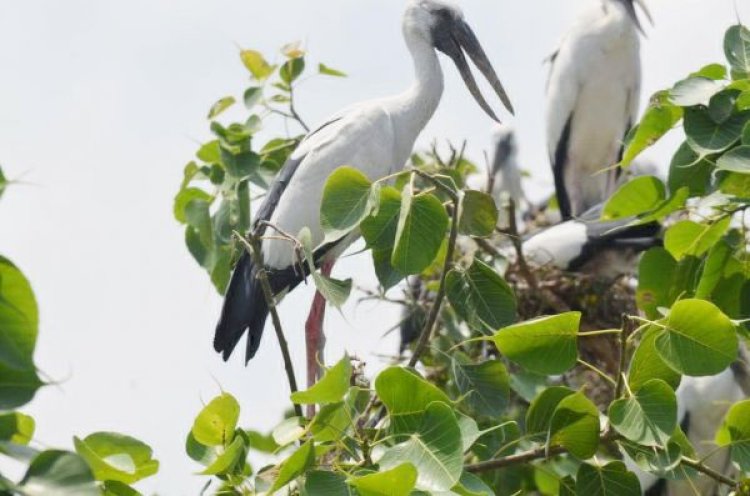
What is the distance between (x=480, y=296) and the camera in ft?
11.0

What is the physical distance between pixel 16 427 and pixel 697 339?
1.22 meters

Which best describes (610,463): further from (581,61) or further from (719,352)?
(581,61)

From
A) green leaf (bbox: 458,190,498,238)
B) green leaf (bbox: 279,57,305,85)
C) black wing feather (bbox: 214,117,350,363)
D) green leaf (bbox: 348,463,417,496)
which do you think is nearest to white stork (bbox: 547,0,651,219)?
green leaf (bbox: 279,57,305,85)

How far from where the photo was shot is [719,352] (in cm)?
295

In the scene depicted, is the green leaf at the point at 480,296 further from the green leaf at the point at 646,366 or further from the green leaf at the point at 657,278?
the green leaf at the point at 657,278

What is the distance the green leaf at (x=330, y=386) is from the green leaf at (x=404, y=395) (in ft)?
0.23

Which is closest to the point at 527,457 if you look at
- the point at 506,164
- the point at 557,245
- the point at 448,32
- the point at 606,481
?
the point at 606,481

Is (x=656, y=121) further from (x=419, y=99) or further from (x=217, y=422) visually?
(x=419, y=99)

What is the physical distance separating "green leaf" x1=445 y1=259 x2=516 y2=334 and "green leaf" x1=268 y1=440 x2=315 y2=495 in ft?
2.14

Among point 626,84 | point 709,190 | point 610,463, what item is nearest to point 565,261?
point 626,84

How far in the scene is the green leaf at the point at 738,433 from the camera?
3062mm

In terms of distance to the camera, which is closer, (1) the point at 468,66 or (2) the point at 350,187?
(2) the point at 350,187

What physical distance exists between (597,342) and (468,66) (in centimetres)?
146

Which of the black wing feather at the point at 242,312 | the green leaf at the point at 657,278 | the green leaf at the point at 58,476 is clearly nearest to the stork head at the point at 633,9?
the black wing feather at the point at 242,312
